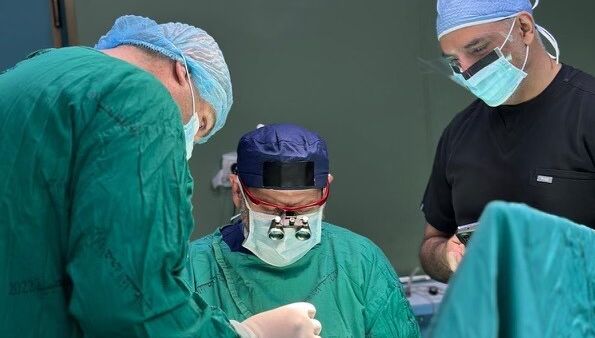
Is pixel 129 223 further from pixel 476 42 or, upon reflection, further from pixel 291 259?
pixel 476 42

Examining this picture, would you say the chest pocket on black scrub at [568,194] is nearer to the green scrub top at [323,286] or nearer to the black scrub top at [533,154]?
the black scrub top at [533,154]

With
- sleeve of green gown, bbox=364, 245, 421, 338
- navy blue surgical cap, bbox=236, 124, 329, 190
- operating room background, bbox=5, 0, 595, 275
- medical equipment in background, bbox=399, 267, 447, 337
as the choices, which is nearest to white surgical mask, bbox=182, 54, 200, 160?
navy blue surgical cap, bbox=236, 124, 329, 190

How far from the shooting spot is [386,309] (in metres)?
1.96

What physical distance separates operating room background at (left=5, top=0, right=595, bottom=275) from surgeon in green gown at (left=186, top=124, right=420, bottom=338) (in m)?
0.92

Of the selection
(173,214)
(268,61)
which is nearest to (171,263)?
(173,214)

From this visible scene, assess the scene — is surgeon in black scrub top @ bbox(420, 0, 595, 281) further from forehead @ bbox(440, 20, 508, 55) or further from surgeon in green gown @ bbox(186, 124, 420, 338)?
surgeon in green gown @ bbox(186, 124, 420, 338)

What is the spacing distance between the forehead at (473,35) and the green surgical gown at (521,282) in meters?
1.13

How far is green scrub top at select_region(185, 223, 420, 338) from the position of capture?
76.6 inches

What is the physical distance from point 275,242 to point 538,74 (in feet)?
2.89

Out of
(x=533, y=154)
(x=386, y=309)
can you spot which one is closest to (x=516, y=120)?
(x=533, y=154)

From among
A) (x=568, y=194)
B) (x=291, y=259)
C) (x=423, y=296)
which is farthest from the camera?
(x=423, y=296)

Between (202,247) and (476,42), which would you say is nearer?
(476,42)

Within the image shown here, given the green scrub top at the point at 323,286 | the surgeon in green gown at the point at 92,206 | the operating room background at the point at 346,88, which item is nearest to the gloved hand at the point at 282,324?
the surgeon in green gown at the point at 92,206

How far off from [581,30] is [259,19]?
159 centimetres
